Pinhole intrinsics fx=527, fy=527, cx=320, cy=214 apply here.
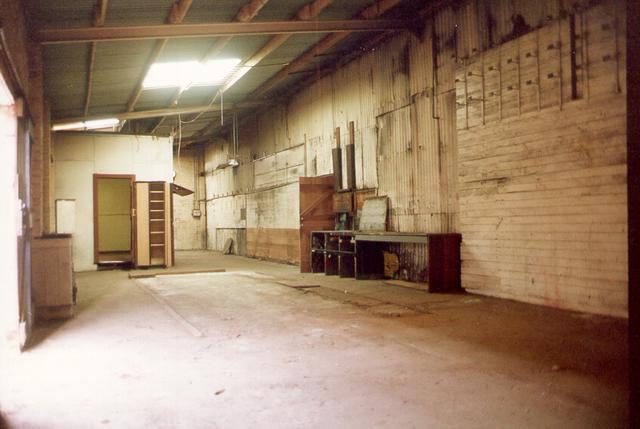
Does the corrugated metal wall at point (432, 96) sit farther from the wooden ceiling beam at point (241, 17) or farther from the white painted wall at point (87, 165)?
the white painted wall at point (87, 165)

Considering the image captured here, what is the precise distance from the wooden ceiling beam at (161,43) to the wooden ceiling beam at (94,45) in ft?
3.15

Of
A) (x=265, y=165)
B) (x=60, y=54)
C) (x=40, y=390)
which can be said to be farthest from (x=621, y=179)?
(x=265, y=165)

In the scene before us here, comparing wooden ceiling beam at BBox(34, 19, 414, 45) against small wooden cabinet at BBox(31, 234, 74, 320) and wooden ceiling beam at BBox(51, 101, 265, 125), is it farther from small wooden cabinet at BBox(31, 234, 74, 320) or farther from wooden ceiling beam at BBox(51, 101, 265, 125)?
wooden ceiling beam at BBox(51, 101, 265, 125)

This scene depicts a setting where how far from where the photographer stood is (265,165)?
696 inches

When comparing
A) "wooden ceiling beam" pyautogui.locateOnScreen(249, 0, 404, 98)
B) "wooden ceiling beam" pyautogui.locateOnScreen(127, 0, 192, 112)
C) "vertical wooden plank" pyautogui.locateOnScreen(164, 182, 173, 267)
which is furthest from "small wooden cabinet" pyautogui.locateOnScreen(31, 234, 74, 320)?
"vertical wooden plank" pyautogui.locateOnScreen(164, 182, 173, 267)

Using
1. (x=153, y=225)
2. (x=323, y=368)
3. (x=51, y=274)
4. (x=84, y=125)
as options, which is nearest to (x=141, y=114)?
(x=84, y=125)

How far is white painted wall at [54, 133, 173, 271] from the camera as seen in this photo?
1433 cm

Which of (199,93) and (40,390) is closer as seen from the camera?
(40,390)

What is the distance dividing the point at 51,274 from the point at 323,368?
14.6 ft

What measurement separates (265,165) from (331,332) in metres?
12.3

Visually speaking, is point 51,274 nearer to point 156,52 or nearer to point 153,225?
point 156,52

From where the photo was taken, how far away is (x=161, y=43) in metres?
9.27

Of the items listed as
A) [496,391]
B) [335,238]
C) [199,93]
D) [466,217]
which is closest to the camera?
[496,391]

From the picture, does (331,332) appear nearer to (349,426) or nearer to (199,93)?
(349,426)
